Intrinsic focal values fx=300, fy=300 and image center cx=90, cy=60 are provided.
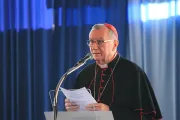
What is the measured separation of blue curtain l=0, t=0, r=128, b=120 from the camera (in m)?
3.75

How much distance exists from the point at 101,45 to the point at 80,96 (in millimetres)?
611

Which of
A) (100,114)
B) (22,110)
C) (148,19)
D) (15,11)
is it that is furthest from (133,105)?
(15,11)

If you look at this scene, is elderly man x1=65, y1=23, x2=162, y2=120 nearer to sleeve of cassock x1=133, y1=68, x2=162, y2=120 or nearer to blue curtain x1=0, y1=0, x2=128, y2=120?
sleeve of cassock x1=133, y1=68, x2=162, y2=120

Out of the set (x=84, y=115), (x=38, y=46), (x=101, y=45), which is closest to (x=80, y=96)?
(x=84, y=115)

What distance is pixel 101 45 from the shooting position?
98.7 inches

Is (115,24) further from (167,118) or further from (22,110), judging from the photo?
(22,110)

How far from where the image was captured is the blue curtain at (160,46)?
326 centimetres

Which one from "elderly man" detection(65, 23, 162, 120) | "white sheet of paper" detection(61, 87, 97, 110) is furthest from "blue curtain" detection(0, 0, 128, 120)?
"white sheet of paper" detection(61, 87, 97, 110)

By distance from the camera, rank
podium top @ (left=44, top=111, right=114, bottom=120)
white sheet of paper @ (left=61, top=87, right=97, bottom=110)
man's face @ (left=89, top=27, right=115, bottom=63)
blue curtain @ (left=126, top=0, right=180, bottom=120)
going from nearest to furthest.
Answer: podium top @ (left=44, top=111, right=114, bottom=120) < white sheet of paper @ (left=61, top=87, right=97, bottom=110) < man's face @ (left=89, top=27, right=115, bottom=63) < blue curtain @ (left=126, top=0, right=180, bottom=120)

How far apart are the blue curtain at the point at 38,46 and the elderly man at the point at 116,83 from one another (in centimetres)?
100

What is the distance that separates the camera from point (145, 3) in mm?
3424

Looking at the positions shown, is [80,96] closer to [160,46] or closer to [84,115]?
[84,115]

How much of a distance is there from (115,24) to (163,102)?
1049 mm

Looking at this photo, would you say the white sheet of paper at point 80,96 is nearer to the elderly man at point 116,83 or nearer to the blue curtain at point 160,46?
the elderly man at point 116,83
